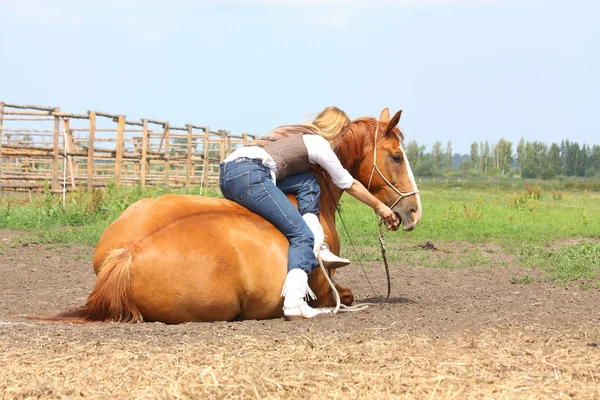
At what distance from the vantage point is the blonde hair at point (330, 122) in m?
6.07

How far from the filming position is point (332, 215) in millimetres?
6332

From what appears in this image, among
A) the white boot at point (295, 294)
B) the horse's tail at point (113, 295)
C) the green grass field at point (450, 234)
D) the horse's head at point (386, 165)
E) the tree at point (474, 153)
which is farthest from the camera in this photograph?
the tree at point (474, 153)

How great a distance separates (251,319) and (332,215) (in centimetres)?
126

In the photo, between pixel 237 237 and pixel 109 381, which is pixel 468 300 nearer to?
pixel 237 237

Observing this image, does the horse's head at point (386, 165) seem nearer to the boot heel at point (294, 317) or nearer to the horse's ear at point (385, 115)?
the horse's ear at point (385, 115)

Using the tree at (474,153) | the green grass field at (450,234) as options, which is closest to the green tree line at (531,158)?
the tree at (474,153)

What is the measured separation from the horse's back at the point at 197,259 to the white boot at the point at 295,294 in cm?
10

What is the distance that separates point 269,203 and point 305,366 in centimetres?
179

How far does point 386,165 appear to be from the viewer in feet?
20.3

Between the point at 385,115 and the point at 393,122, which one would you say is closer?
the point at 393,122

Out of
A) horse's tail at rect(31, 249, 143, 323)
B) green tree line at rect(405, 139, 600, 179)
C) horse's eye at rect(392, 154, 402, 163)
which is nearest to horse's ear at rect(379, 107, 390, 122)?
horse's eye at rect(392, 154, 402, 163)

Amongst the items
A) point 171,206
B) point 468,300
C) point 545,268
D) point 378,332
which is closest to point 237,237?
point 171,206

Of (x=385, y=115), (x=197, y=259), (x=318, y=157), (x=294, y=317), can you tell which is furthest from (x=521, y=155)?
(x=197, y=259)

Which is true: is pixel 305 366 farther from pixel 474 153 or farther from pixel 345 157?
pixel 474 153
